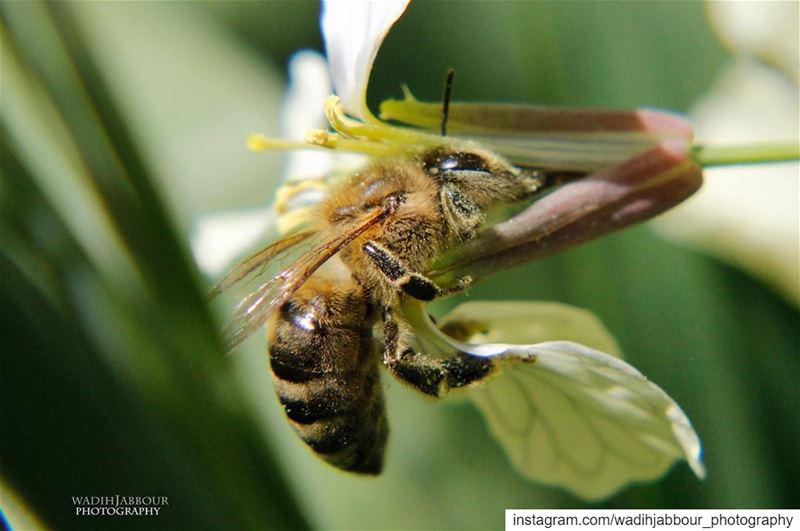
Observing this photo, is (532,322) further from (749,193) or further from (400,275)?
(749,193)

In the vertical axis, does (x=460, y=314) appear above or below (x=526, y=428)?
above

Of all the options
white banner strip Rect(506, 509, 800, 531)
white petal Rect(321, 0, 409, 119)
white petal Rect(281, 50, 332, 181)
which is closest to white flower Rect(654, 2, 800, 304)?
white banner strip Rect(506, 509, 800, 531)

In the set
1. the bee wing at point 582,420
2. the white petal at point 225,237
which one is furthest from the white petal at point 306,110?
the bee wing at point 582,420

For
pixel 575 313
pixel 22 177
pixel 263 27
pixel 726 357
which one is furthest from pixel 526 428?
pixel 263 27

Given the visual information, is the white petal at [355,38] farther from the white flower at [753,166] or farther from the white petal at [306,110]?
the white flower at [753,166]

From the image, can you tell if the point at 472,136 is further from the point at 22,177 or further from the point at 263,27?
the point at 263,27

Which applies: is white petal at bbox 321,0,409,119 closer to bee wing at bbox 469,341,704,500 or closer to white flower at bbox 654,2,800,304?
bee wing at bbox 469,341,704,500

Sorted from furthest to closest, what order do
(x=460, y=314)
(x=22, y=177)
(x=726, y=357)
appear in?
(x=726, y=357) < (x=460, y=314) < (x=22, y=177)
